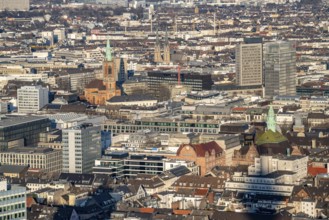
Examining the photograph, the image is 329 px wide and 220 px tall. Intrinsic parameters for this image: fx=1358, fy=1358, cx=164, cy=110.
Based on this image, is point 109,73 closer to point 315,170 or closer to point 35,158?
point 35,158

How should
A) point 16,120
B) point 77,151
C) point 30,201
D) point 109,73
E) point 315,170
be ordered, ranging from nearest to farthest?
point 30,201
point 315,170
point 77,151
point 16,120
point 109,73

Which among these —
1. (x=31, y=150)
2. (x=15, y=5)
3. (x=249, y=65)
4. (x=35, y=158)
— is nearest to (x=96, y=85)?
(x=249, y=65)

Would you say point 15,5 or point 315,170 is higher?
point 15,5

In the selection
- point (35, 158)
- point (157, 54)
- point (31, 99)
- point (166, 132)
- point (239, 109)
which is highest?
point (157, 54)

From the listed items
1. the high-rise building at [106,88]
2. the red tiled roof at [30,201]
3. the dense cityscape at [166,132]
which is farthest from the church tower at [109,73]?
the red tiled roof at [30,201]

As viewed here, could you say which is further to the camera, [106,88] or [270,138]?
[106,88]

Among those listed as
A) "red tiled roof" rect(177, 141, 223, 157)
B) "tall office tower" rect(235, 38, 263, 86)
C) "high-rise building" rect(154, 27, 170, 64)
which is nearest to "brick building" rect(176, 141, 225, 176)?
"red tiled roof" rect(177, 141, 223, 157)
